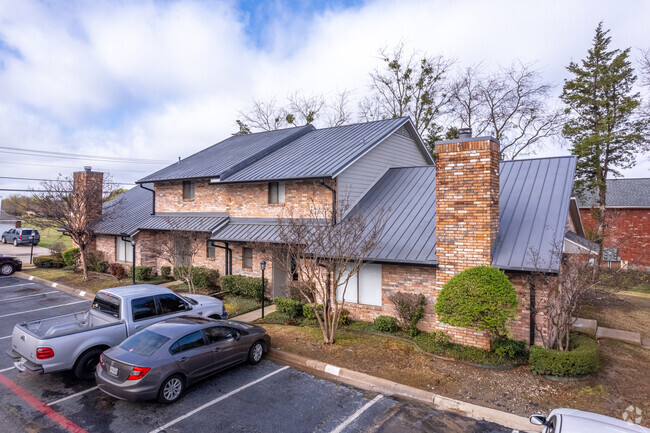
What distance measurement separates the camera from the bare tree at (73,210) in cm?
2097

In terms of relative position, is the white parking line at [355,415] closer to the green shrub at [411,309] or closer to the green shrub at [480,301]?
the green shrub at [480,301]

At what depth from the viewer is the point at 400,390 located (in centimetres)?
830

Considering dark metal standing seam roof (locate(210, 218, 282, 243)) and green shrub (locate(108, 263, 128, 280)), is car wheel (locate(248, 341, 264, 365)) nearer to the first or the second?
dark metal standing seam roof (locate(210, 218, 282, 243))

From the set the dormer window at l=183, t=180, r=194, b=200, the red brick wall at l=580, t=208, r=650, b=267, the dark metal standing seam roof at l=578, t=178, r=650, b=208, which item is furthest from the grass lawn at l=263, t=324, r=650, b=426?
the red brick wall at l=580, t=208, r=650, b=267

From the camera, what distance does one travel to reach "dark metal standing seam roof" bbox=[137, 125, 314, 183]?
1928 centimetres

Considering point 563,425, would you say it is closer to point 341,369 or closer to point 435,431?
point 435,431

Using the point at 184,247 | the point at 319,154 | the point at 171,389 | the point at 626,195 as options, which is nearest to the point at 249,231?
the point at 184,247

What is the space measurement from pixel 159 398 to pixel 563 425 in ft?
23.0

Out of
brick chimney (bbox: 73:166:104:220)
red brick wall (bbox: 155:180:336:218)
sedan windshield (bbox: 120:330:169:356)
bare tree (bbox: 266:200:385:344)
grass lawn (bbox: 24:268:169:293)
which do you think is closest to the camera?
sedan windshield (bbox: 120:330:169:356)

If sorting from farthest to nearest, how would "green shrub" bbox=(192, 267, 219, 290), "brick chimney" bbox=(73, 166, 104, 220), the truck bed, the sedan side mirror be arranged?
"brick chimney" bbox=(73, 166, 104, 220) < "green shrub" bbox=(192, 267, 219, 290) < the truck bed < the sedan side mirror

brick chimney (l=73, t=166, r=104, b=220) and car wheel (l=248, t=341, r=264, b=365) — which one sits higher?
brick chimney (l=73, t=166, r=104, b=220)

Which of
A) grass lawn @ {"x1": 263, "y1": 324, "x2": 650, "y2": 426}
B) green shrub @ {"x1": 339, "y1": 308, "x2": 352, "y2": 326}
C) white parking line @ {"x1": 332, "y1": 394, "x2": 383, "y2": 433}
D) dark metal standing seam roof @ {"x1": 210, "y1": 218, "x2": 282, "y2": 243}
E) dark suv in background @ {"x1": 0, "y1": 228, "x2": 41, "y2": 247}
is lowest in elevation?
white parking line @ {"x1": 332, "y1": 394, "x2": 383, "y2": 433}

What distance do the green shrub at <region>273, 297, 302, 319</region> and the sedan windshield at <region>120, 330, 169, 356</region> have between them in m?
6.01

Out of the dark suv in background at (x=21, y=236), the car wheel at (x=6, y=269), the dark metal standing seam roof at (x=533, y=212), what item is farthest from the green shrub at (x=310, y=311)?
the dark suv in background at (x=21, y=236)
